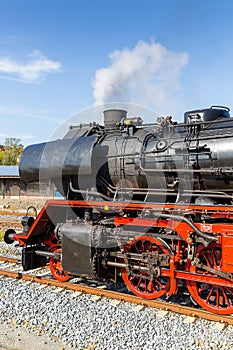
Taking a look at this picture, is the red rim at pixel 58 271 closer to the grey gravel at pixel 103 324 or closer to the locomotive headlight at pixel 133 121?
the grey gravel at pixel 103 324

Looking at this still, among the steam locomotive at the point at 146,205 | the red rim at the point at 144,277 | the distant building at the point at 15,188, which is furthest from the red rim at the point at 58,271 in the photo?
the distant building at the point at 15,188

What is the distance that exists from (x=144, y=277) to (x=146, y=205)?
1.38 meters

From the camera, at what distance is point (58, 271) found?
8172 mm

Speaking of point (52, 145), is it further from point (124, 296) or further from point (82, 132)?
point (124, 296)

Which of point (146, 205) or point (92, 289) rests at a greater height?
point (146, 205)

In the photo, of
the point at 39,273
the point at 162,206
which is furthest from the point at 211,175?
the point at 39,273

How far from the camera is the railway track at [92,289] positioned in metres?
5.79

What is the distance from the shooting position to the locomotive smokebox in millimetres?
8413

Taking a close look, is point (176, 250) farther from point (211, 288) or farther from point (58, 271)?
point (58, 271)

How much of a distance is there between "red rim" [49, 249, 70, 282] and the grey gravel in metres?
0.94

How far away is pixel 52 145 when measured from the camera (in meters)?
7.86

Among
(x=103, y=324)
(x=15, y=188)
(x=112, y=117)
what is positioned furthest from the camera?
(x=15, y=188)

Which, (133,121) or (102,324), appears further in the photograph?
(133,121)

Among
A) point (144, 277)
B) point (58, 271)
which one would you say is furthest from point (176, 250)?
point (58, 271)
